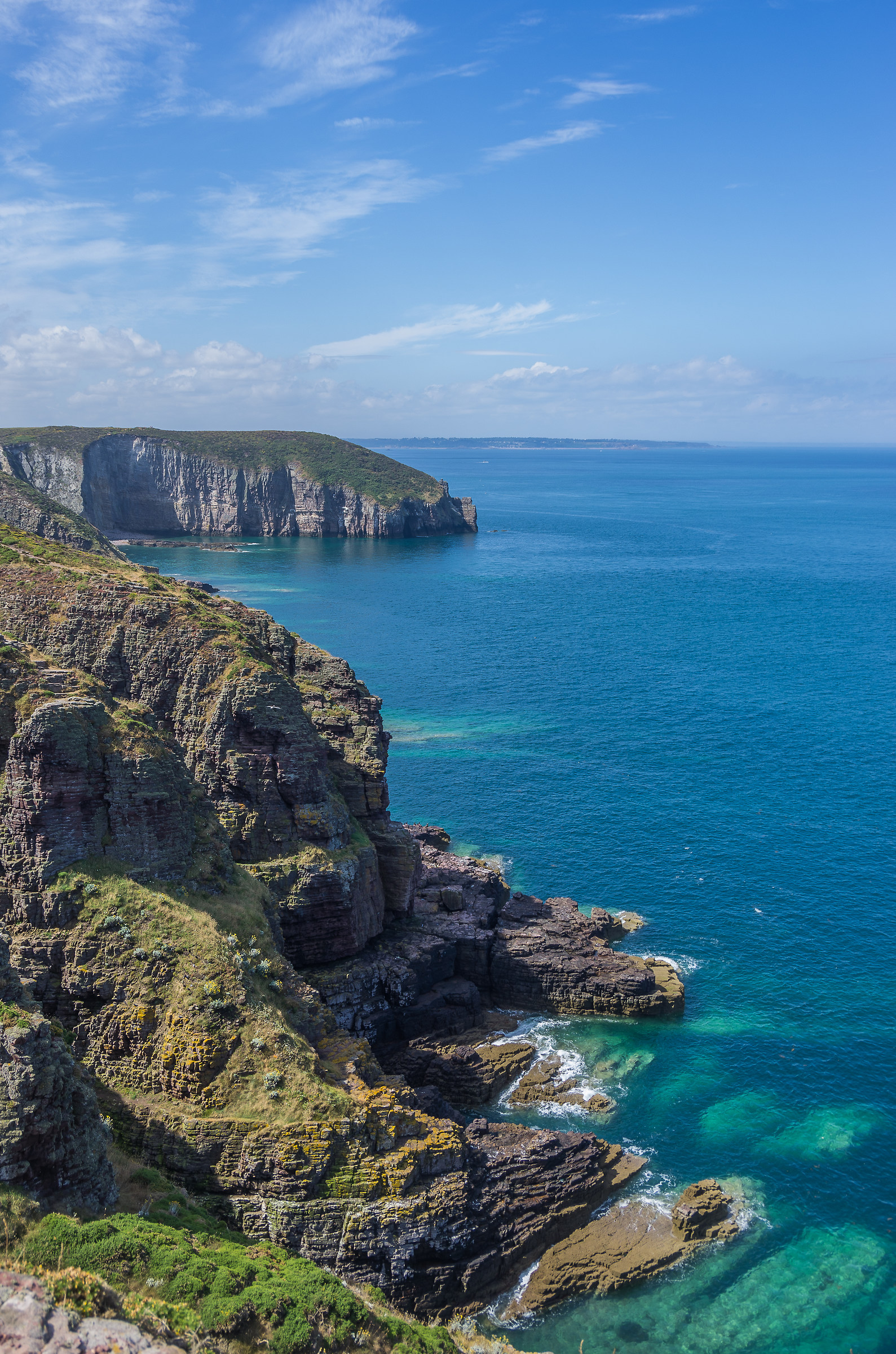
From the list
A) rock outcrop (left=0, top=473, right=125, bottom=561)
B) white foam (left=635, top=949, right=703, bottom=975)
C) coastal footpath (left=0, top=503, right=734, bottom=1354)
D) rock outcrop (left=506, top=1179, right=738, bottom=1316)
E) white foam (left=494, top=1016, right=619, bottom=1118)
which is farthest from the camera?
rock outcrop (left=0, top=473, right=125, bottom=561)

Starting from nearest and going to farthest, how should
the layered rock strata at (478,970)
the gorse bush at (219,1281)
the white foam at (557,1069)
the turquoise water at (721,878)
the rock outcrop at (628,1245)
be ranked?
the gorse bush at (219,1281)
the rock outcrop at (628,1245)
the turquoise water at (721,878)
the white foam at (557,1069)
the layered rock strata at (478,970)

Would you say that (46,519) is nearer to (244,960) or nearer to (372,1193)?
(244,960)

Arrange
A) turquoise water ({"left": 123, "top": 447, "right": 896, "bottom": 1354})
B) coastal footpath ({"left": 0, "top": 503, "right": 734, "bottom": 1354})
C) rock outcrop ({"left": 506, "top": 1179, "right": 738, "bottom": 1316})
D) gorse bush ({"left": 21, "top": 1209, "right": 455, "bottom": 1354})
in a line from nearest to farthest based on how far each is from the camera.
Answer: gorse bush ({"left": 21, "top": 1209, "right": 455, "bottom": 1354})
coastal footpath ({"left": 0, "top": 503, "right": 734, "bottom": 1354})
rock outcrop ({"left": 506, "top": 1179, "right": 738, "bottom": 1316})
turquoise water ({"left": 123, "top": 447, "right": 896, "bottom": 1354})

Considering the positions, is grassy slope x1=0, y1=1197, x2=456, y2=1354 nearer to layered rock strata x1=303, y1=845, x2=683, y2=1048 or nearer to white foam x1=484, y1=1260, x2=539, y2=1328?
white foam x1=484, y1=1260, x2=539, y2=1328

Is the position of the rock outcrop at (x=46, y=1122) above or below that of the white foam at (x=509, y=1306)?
above

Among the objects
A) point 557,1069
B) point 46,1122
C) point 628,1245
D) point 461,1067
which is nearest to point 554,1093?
point 557,1069

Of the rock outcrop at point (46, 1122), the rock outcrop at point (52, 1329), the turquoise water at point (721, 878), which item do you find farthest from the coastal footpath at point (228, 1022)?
the turquoise water at point (721, 878)

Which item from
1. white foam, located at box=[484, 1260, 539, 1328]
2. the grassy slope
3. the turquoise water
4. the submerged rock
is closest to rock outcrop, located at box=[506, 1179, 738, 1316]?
white foam, located at box=[484, 1260, 539, 1328]

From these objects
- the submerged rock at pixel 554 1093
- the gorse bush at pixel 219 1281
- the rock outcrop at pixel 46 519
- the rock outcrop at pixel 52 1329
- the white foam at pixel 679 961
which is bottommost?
the submerged rock at pixel 554 1093

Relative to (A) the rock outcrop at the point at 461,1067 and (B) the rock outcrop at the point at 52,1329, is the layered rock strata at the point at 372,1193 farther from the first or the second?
(B) the rock outcrop at the point at 52,1329
